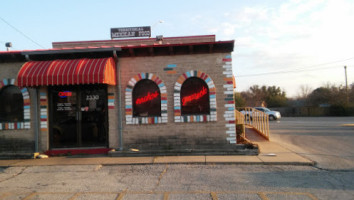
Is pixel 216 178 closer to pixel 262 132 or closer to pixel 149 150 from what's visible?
pixel 149 150

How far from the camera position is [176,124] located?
31.3ft

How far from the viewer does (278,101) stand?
50.0 m

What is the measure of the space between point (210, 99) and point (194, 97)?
599 millimetres

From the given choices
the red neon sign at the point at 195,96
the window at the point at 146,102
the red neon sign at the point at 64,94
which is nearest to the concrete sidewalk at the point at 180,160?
the window at the point at 146,102

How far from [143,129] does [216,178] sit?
393 cm

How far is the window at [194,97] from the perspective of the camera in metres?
9.68

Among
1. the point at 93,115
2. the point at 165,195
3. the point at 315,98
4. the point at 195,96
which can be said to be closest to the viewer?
the point at 165,195

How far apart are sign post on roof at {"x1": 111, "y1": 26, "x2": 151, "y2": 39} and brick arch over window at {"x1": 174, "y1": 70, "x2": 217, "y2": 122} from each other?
4.68 meters

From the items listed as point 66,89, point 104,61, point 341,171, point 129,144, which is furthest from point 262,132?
point 66,89

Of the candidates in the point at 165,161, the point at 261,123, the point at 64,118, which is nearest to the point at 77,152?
the point at 64,118

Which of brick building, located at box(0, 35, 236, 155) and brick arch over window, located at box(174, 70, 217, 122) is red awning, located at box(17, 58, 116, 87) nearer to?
brick building, located at box(0, 35, 236, 155)

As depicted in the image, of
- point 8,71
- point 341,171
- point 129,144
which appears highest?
point 8,71

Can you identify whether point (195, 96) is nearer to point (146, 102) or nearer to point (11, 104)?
point (146, 102)

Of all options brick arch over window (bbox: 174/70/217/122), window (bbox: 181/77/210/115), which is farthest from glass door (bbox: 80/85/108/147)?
window (bbox: 181/77/210/115)
